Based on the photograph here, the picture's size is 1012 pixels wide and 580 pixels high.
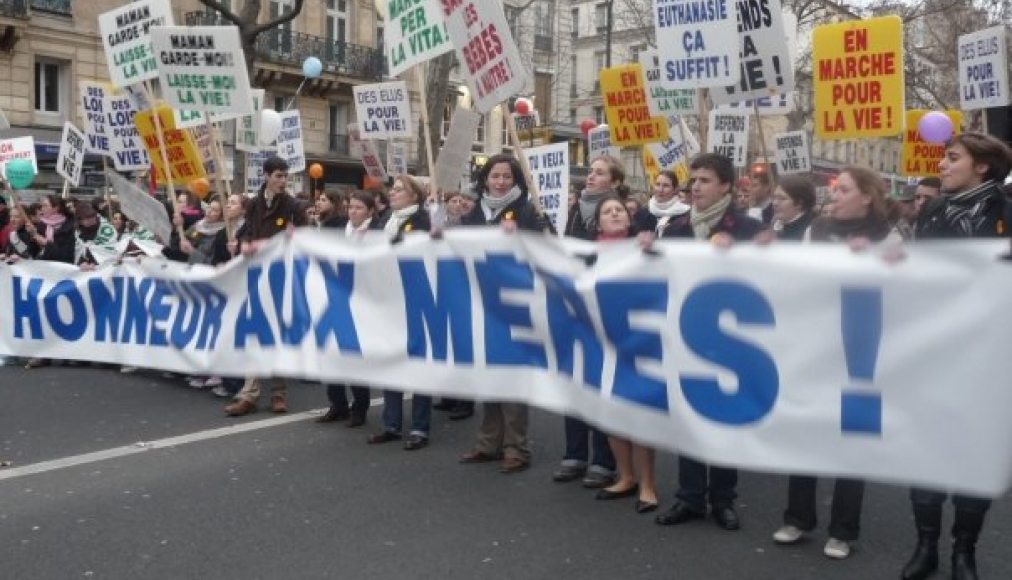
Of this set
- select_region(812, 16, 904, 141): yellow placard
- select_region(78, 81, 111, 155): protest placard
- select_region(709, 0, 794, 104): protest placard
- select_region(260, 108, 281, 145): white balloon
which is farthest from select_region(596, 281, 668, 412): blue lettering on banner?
select_region(260, 108, 281, 145): white balloon

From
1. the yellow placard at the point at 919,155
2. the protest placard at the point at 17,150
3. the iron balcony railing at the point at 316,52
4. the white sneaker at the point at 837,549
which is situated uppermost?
the iron balcony railing at the point at 316,52

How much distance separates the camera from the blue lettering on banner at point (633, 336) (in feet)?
13.7

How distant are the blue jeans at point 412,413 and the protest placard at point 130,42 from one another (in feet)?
14.3

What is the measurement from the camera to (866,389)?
3584 millimetres

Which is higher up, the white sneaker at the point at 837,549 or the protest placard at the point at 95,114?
the protest placard at the point at 95,114

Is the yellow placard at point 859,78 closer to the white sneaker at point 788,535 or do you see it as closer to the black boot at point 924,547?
the white sneaker at point 788,535

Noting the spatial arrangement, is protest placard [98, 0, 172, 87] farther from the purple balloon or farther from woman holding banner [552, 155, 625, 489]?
the purple balloon

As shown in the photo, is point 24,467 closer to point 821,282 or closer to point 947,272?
point 821,282

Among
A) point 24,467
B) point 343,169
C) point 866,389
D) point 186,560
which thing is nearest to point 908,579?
point 866,389

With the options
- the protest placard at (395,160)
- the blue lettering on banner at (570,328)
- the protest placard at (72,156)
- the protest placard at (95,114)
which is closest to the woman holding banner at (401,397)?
the blue lettering on banner at (570,328)

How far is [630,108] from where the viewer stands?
1195 cm

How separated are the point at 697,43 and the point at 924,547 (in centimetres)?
407

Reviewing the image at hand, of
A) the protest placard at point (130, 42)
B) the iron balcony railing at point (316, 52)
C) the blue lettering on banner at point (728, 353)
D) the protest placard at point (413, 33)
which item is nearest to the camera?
the blue lettering on banner at point (728, 353)

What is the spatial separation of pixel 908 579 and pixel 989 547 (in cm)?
72
